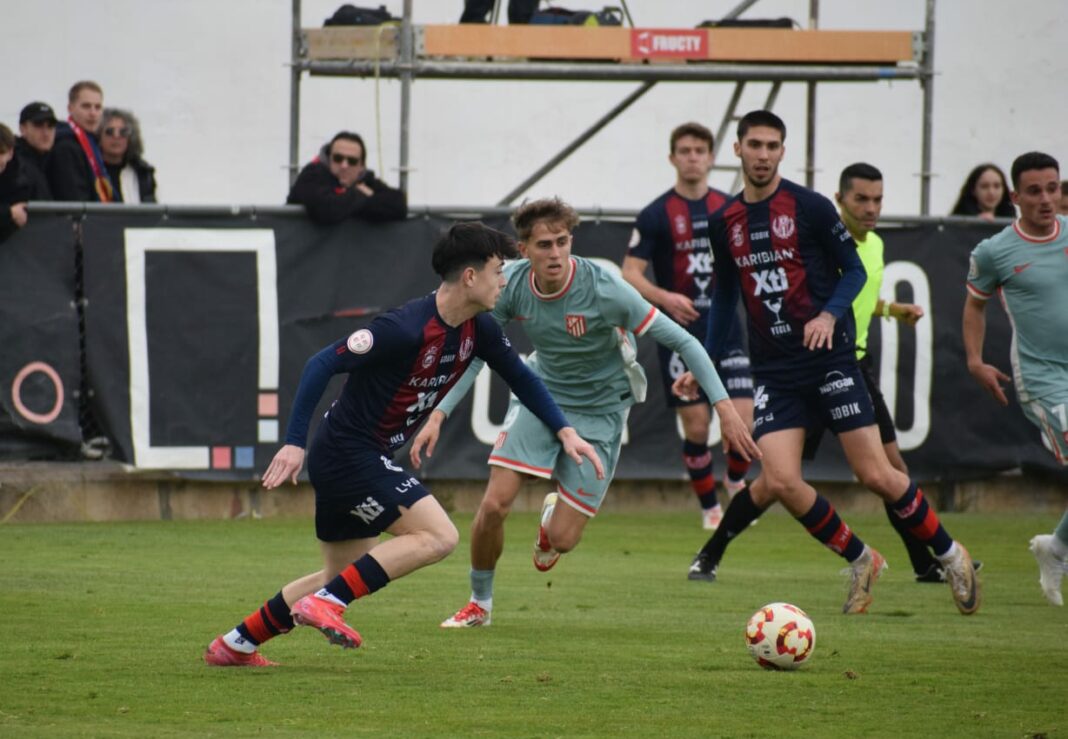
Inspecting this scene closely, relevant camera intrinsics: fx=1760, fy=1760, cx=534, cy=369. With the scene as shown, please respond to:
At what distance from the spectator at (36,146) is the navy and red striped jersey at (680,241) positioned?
4.31 metres

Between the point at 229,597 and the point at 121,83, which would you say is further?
the point at 121,83

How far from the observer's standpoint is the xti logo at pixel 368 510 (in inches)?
265

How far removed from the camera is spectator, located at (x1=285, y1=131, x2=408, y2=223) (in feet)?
42.6

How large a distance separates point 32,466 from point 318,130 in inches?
193

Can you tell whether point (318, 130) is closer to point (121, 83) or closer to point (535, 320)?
point (121, 83)

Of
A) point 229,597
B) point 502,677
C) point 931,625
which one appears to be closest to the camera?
point 502,677

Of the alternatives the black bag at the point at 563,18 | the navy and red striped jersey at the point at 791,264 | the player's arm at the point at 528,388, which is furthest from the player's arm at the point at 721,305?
the black bag at the point at 563,18

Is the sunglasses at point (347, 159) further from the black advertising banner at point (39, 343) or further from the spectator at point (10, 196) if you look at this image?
the spectator at point (10, 196)

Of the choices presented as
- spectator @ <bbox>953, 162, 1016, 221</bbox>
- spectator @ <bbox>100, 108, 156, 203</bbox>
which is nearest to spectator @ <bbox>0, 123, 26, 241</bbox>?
spectator @ <bbox>100, 108, 156, 203</bbox>

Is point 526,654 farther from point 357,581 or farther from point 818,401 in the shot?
point 818,401

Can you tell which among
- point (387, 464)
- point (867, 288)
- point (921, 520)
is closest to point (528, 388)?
point (387, 464)

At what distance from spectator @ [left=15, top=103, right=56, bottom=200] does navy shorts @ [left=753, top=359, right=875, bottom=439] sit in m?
6.30

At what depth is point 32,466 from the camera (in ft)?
41.0

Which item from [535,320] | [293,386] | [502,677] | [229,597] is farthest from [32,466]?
[502,677]
